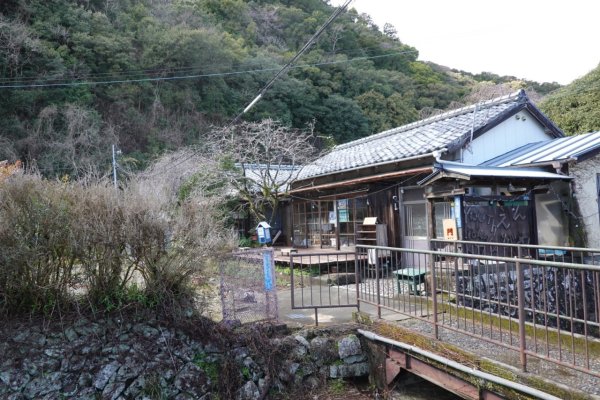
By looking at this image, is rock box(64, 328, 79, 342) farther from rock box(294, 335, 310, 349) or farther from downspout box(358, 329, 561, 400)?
downspout box(358, 329, 561, 400)


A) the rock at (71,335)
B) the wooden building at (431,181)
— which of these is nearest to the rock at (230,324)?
the rock at (71,335)

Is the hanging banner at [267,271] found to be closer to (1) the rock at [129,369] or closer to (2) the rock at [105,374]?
(1) the rock at [129,369]

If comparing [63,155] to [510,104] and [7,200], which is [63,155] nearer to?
[7,200]

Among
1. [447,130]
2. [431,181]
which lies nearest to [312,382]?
[431,181]

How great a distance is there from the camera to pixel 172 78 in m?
21.3

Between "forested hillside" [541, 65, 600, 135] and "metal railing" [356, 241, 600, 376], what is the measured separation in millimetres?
11721

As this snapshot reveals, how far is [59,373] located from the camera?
536cm

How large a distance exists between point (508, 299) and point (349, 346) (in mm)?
2547

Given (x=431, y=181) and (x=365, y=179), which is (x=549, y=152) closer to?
(x=431, y=181)

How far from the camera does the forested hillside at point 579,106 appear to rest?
57.0 feet

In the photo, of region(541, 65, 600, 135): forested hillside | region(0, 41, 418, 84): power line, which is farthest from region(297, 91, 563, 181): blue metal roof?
region(0, 41, 418, 84): power line

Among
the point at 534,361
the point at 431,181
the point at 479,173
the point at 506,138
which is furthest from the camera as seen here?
the point at 506,138

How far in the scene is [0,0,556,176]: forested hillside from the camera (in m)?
20.8

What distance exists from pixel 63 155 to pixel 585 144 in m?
21.1
